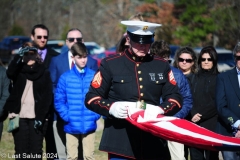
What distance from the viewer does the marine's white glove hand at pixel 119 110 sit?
17.6 feet

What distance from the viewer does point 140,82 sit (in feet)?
18.8

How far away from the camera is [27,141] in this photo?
8.62 m

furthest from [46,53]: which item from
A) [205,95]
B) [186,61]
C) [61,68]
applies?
[205,95]

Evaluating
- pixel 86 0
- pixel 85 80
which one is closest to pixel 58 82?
pixel 85 80

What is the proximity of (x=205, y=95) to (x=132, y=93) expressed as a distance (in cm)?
325

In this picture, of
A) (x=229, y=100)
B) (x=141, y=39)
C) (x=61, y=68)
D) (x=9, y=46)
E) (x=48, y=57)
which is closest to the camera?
(x=141, y=39)

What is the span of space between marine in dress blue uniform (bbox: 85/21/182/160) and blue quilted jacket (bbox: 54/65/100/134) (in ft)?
8.97

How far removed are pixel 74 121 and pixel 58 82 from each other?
65 centimetres

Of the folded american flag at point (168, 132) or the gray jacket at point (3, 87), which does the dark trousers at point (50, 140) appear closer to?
the gray jacket at point (3, 87)

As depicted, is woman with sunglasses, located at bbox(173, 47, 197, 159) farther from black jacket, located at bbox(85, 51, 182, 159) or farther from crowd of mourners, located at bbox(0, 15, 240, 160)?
black jacket, located at bbox(85, 51, 182, 159)

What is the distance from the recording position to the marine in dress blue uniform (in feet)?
18.7

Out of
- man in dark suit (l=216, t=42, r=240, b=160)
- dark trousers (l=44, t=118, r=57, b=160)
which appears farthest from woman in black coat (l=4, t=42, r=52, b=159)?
man in dark suit (l=216, t=42, r=240, b=160)

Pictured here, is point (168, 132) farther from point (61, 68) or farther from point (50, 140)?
point (50, 140)

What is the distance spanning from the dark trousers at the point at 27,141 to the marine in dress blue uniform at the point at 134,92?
3025 mm
